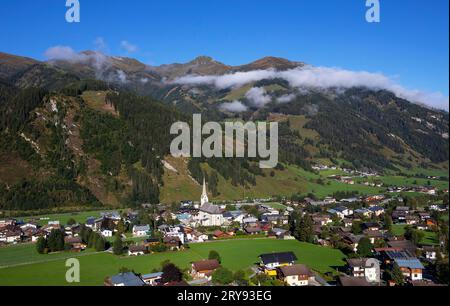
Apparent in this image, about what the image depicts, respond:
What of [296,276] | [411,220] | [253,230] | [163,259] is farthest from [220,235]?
[411,220]

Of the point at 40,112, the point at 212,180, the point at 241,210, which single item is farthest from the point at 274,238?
the point at 40,112

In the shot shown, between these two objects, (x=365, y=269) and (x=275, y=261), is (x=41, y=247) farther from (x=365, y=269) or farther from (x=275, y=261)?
(x=365, y=269)

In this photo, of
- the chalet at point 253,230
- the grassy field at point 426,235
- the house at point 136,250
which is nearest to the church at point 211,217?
the chalet at point 253,230

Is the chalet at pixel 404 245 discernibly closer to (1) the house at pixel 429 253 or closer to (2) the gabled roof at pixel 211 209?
(1) the house at pixel 429 253

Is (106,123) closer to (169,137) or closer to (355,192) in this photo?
(169,137)

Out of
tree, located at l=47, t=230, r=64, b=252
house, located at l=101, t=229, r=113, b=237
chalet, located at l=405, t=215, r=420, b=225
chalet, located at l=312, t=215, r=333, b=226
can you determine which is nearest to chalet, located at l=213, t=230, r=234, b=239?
house, located at l=101, t=229, r=113, b=237

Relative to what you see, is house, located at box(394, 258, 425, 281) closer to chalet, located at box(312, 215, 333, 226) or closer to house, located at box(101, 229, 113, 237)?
chalet, located at box(312, 215, 333, 226)
